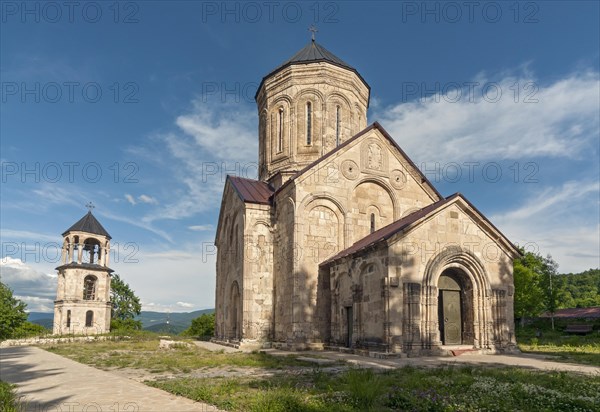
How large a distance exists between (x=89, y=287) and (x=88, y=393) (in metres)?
35.6

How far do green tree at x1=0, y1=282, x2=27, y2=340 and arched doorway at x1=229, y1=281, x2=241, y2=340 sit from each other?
68.1 feet

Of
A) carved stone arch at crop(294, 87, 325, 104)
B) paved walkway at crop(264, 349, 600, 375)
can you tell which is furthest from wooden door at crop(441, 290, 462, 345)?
carved stone arch at crop(294, 87, 325, 104)

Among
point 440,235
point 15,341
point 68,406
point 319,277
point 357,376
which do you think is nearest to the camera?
point 68,406

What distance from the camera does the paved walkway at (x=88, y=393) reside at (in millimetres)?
6785

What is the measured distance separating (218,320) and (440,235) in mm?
14434

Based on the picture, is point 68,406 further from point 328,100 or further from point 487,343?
point 328,100

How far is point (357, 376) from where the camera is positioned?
7812 mm

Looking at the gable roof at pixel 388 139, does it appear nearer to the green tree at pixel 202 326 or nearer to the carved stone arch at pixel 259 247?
the carved stone arch at pixel 259 247

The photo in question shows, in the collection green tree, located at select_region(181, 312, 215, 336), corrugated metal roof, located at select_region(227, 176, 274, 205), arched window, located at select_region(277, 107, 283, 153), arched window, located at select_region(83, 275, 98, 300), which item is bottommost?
green tree, located at select_region(181, 312, 215, 336)

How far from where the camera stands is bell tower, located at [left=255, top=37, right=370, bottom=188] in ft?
74.5

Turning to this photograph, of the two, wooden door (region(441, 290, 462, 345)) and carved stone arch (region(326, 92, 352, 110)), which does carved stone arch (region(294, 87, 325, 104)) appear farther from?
wooden door (region(441, 290, 462, 345))

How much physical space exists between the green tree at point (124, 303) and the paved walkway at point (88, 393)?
42.2m

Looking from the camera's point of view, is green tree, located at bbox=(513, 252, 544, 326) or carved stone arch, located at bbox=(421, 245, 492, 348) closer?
carved stone arch, located at bbox=(421, 245, 492, 348)

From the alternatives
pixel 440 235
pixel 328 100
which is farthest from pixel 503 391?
pixel 328 100
